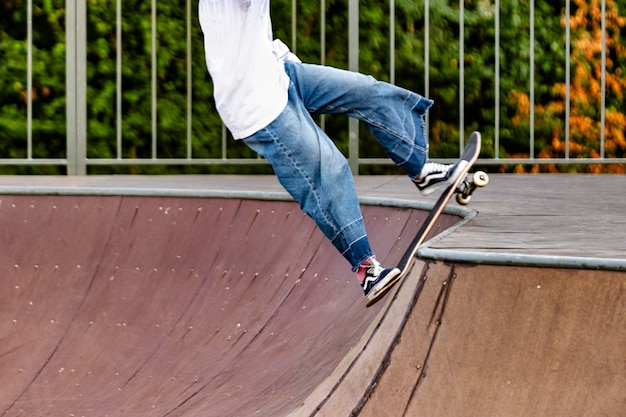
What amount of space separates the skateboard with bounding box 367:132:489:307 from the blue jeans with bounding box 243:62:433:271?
15cm

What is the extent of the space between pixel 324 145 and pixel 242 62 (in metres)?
0.38

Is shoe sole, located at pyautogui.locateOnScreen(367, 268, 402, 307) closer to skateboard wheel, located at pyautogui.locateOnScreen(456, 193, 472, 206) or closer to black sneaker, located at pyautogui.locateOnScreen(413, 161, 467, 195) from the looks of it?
black sneaker, located at pyautogui.locateOnScreen(413, 161, 467, 195)

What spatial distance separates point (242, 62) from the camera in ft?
11.8

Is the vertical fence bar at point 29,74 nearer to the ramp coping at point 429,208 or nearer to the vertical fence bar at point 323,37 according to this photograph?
the ramp coping at point 429,208

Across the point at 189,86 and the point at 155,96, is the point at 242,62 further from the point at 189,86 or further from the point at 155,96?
the point at 155,96

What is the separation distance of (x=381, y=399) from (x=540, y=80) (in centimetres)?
511

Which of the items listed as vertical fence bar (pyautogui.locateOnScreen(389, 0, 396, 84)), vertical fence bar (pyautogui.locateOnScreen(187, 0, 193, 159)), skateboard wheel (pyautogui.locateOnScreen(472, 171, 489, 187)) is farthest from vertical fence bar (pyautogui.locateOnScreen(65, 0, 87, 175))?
skateboard wheel (pyautogui.locateOnScreen(472, 171, 489, 187))

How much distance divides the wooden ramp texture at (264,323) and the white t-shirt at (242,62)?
2.62ft

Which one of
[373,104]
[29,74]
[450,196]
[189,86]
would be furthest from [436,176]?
[29,74]

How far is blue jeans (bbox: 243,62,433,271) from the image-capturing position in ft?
12.0

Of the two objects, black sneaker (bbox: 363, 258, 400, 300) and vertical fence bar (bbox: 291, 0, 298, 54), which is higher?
vertical fence bar (bbox: 291, 0, 298, 54)

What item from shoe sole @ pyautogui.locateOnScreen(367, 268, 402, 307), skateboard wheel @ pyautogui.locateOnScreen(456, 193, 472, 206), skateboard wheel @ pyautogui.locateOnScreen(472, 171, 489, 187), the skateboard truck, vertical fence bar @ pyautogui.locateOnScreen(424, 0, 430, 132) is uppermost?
vertical fence bar @ pyautogui.locateOnScreen(424, 0, 430, 132)

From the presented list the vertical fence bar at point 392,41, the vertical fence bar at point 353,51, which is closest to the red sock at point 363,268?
the vertical fence bar at point 353,51

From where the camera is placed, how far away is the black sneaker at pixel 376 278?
3.59 meters
